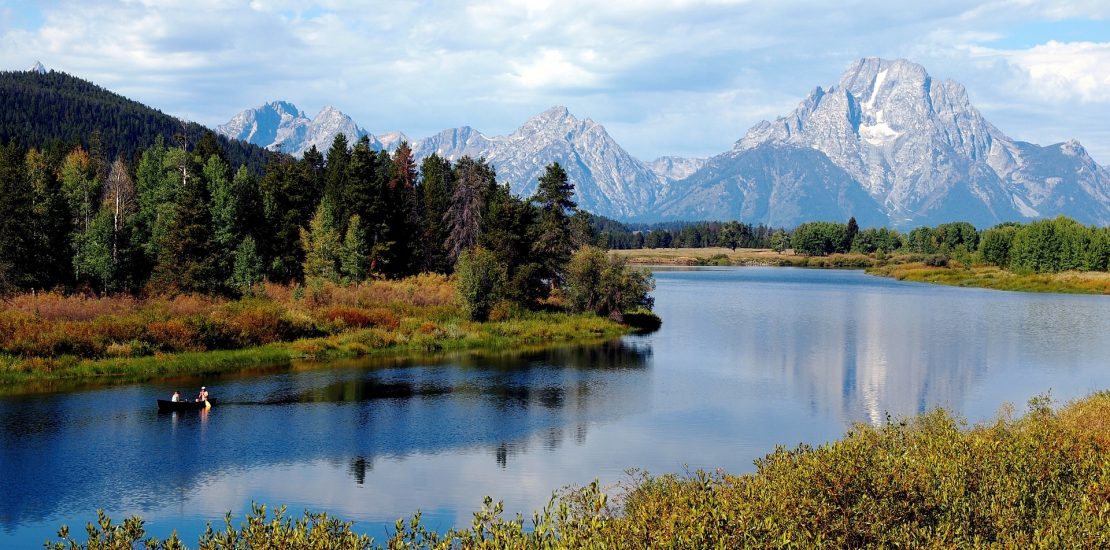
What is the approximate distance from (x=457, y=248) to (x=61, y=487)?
72.2 meters

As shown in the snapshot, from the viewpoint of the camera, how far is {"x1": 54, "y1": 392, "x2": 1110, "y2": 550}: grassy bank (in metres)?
16.6

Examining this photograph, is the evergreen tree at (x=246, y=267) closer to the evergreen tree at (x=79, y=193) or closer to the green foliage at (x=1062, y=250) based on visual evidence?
the evergreen tree at (x=79, y=193)

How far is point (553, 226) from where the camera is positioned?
9825cm

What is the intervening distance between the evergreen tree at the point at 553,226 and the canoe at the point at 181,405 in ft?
170

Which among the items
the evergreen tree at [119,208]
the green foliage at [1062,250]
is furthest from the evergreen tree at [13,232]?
the green foliage at [1062,250]

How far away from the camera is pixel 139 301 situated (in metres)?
73.6

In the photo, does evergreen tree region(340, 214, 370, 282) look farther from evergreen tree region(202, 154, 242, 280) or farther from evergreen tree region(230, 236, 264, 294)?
evergreen tree region(202, 154, 242, 280)

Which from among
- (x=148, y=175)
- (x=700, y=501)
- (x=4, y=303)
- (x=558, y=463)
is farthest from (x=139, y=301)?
(x=700, y=501)

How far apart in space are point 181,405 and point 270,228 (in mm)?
57101

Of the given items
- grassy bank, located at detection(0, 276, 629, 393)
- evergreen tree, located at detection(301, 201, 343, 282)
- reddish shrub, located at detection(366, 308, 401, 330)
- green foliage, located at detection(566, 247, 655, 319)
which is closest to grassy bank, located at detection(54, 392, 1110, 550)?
grassy bank, located at detection(0, 276, 629, 393)

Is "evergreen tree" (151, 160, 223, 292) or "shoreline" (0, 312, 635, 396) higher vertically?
"evergreen tree" (151, 160, 223, 292)

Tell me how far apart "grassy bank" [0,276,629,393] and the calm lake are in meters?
4.75

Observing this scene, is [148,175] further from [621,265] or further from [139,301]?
[621,265]

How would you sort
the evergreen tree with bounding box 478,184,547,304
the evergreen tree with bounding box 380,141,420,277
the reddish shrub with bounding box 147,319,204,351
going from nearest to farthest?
the reddish shrub with bounding box 147,319,204,351, the evergreen tree with bounding box 478,184,547,304, the evergreen tree with bounding box 380,141,420,277
